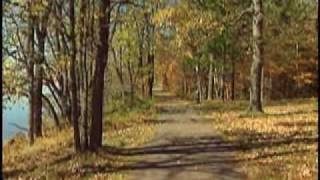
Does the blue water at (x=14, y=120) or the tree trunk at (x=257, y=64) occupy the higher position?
the tree trunk at (x=257, y=64)

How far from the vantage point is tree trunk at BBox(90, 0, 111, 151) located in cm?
1912

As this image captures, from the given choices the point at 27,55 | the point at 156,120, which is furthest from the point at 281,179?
the point at 156,120

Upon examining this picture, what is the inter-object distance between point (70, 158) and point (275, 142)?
5384mm

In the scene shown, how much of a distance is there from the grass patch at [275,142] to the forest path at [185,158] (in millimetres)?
419

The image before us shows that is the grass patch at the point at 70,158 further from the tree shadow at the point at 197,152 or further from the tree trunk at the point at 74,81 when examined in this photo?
the tree trunk at the point at 74,81

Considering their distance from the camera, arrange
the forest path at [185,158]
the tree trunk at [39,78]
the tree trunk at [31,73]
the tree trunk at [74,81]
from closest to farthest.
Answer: the forest path at [185,158], the tree trunk at [74,81], the tree trunk at [31,73], the tree trunk at [39,78]

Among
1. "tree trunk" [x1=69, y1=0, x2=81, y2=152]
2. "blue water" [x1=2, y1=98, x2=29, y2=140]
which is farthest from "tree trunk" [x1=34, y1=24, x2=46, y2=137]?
"tree trunk" [x1=69, y1=0, x2=81, y2=152]

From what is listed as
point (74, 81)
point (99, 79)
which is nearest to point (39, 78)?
point (99, 79)

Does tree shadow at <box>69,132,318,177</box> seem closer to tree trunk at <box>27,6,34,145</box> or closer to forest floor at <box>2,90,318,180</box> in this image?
forest floor at <box>2,90,318,180</box>

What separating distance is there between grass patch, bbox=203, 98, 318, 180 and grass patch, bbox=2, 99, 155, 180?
268cm

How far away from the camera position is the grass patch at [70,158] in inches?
619

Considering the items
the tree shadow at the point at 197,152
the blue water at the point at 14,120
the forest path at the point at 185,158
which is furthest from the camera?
the blue water at the point at 14,120

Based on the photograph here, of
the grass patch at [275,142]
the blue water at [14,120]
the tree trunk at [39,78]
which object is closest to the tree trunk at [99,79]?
the blue water at [14,120]

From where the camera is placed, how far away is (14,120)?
46562 millimetres
